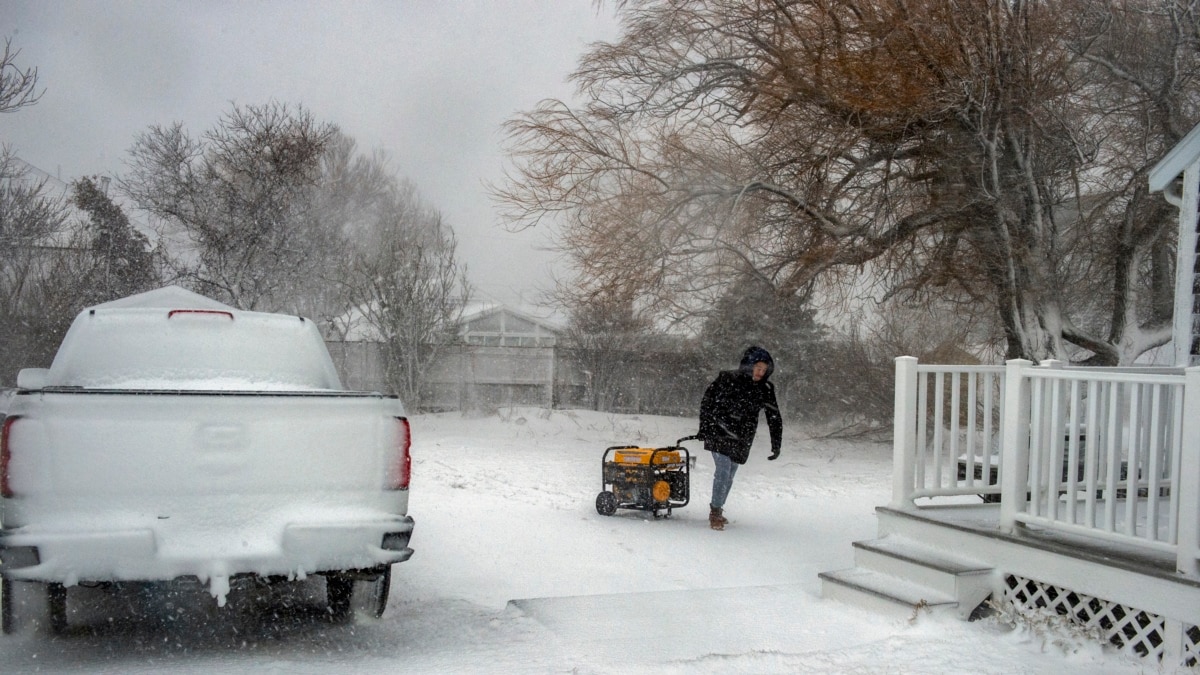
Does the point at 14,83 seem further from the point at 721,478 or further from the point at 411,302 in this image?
the point at 721,478

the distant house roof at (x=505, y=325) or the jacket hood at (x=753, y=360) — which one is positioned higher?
the distant house roof at (x=505, y=325)

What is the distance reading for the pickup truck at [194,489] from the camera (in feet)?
12.7

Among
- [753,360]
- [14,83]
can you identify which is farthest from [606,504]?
[14,83]

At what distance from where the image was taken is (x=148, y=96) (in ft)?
92.2

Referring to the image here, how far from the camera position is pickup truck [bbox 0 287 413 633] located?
386 centimetres

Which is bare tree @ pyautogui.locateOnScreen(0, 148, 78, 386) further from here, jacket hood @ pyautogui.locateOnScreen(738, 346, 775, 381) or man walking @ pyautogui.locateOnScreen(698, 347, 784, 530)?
jacket hood @ pyautogui.locateOnScreen(738, 346, 775, 381)

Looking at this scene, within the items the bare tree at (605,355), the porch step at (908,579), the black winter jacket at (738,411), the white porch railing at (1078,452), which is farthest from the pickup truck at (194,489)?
the bare tree at (605,355)

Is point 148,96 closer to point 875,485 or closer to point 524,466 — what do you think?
point 524,466

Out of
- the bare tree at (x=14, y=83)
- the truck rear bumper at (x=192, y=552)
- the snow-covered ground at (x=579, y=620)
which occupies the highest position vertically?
the bare tree at (x=14, y=83)

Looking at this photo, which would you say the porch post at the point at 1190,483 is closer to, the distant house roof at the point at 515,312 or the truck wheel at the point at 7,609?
the truck wheel at the point at 7,609

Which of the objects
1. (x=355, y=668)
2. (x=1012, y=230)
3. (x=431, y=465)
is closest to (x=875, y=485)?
(x=1012, y=230)

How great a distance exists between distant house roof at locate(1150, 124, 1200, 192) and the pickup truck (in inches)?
278

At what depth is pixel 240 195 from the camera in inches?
771

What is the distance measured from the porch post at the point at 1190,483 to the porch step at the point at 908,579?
114cm
